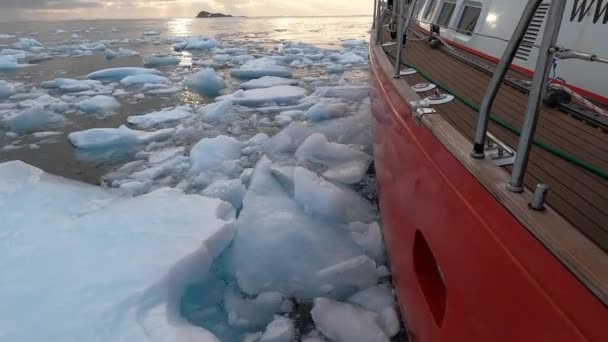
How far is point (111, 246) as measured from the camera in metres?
2.37

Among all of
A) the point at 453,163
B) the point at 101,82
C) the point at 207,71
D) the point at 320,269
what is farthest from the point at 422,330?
the point at 101,82

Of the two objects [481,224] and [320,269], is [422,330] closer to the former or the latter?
[481,224]

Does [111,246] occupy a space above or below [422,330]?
below

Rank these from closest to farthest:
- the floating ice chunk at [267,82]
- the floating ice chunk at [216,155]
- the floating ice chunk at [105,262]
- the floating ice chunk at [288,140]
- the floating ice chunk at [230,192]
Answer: the floating ice chunk at [105,262], the floating ice chunk at [230,192], the floating ice chunk at [216,155], the floating ice chunk at [288,140], the floating ice chunk at [267,82]

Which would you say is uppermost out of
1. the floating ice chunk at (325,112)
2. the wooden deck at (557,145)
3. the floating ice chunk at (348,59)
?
the wooden deck at (557,145)

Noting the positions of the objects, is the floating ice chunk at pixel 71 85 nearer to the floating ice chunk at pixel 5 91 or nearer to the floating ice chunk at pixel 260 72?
the floating ice chunk at pixel 5 91

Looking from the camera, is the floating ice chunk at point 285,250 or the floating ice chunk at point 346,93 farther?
the floating ice chunk at point 346,93

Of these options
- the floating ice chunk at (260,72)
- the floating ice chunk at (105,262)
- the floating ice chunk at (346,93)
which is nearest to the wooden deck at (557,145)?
the floating ice chunk at (105,262)

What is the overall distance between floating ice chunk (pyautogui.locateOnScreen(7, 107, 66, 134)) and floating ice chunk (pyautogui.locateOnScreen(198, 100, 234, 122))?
208 cm

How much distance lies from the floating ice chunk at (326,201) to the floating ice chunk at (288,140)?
1200 millimetres

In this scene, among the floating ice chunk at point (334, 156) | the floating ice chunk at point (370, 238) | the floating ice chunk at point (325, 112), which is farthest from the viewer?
the floating ice chunk at point (325, 112)

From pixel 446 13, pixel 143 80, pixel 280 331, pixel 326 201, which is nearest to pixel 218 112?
pixel 446 13

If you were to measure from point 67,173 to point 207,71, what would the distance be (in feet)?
14.0

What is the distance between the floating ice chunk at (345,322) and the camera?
6.44 feet
